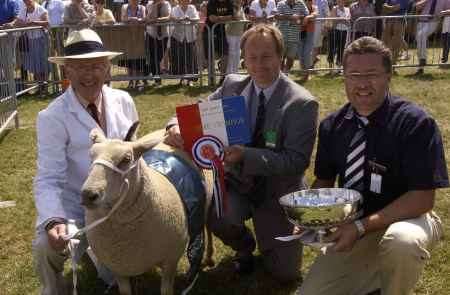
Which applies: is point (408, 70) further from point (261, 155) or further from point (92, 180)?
point (92, 180)

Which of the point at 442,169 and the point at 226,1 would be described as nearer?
the point at 442,169

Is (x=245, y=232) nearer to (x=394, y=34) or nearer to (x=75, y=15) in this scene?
(x=75, y=15)

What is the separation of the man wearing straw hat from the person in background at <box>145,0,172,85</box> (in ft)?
25.6

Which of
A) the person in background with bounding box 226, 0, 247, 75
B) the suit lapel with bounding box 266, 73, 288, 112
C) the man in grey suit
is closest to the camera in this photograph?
the man in grey suit

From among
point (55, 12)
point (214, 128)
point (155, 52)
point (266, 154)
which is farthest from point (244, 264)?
point (55, 12)

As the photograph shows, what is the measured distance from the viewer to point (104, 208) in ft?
9.59

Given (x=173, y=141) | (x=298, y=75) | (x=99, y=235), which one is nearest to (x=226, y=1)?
(x=298, y=75)

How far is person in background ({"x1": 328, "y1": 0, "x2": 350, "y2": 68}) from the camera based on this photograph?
478 inches

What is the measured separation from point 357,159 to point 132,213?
1.27m

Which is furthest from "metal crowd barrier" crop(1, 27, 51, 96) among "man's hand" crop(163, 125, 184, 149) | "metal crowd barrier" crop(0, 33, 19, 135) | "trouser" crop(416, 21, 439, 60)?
"man's hand" crop(163, 125, 184, 149)

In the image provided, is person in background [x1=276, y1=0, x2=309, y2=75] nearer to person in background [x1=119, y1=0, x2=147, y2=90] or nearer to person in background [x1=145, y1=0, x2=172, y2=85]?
person in background [x1=145, y1=0, x2=172, y2=85]

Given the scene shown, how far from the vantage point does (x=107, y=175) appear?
109 inches

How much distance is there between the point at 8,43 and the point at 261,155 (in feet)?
19.7

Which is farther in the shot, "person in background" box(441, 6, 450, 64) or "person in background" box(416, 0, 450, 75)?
"person in background" box(416, 0, 450, 75)
